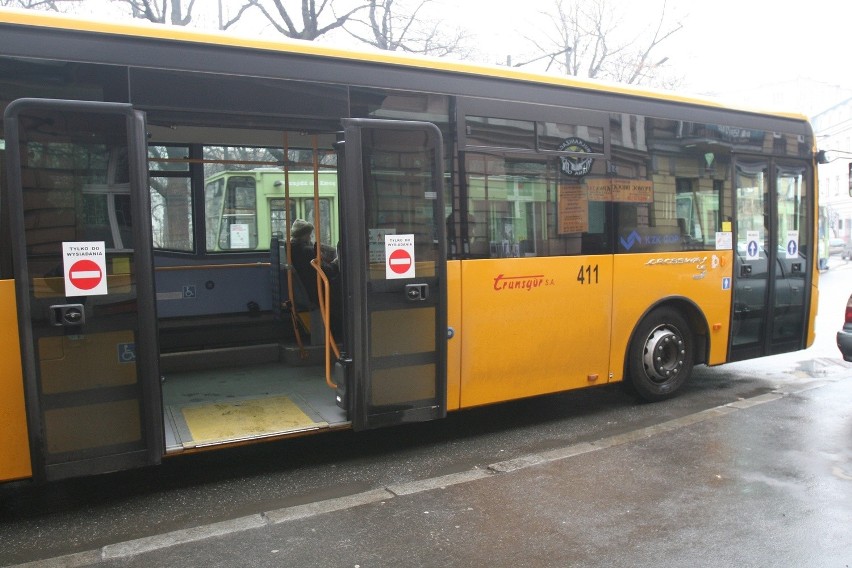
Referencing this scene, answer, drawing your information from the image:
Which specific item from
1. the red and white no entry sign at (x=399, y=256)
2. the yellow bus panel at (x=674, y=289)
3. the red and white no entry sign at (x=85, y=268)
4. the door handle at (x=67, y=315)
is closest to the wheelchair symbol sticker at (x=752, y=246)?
the yellow bus panel at (x=674, y=289)

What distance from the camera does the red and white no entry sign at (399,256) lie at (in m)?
4.87

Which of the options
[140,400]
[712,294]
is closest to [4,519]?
[140,400]

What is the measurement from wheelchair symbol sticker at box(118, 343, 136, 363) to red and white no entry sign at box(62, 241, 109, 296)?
1.14 feet

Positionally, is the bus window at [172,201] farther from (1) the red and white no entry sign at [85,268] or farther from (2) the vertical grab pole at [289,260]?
(1) the red and white no entry sign at [85,268]

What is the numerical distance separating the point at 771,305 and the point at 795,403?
108 centimetres

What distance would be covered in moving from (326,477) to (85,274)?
7.10 ft

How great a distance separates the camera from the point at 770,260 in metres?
7.23

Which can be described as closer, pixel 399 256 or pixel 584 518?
pixel 584 518

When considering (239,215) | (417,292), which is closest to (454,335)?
(417,292)

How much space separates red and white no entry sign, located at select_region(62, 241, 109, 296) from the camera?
392cm

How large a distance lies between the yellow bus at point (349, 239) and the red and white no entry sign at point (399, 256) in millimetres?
23

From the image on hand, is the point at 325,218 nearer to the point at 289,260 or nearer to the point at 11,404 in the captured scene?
the point at 289,260

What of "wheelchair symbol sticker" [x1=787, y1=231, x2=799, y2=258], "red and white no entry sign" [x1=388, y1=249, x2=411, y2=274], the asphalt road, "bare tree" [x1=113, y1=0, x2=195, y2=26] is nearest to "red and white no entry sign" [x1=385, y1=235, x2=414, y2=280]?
"red and white no entry sign" [x1=388, y1=249, x2=411, y2=274]

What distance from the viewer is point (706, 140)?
6.64 metres
